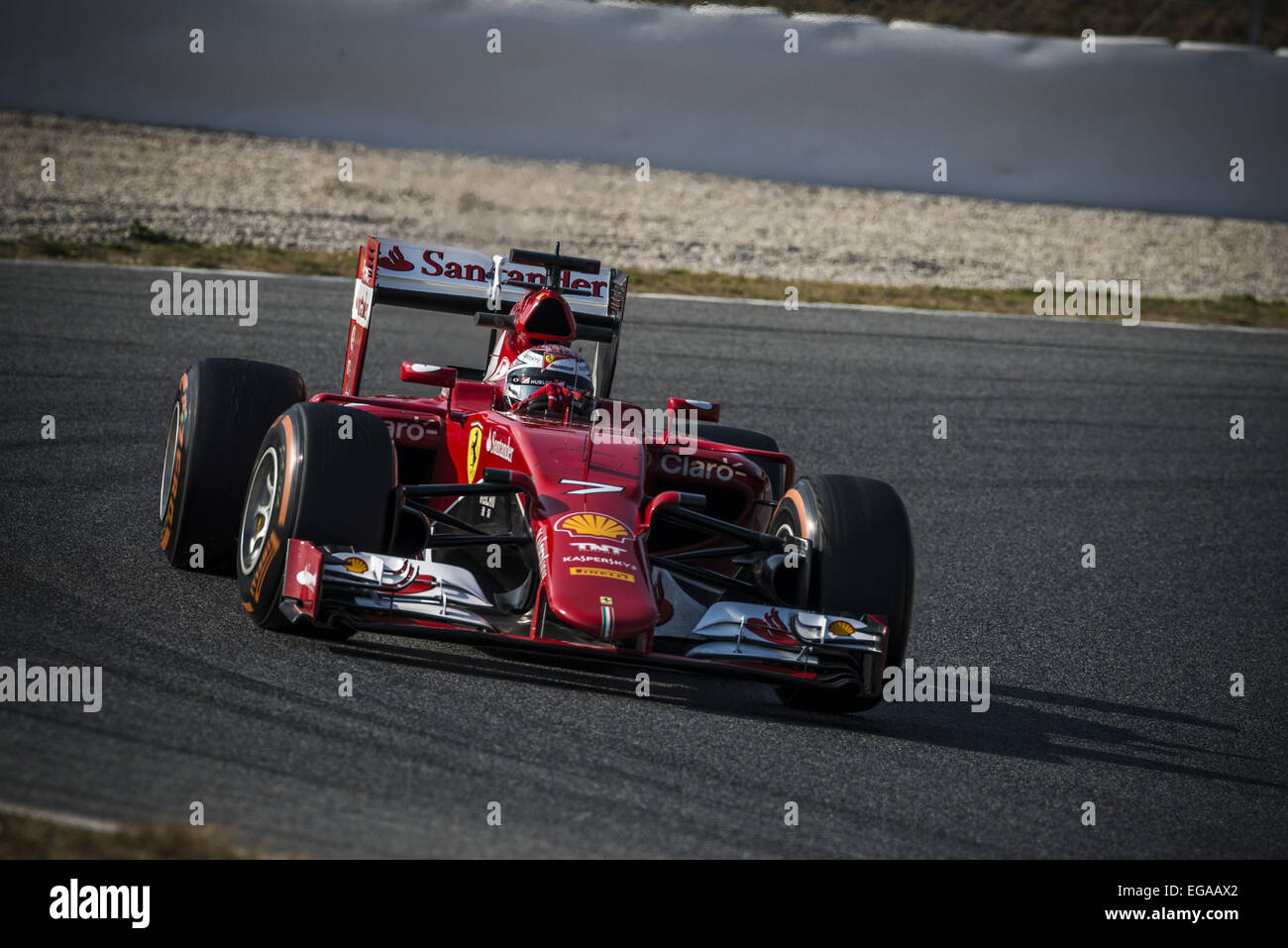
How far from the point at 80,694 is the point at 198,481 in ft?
5.89

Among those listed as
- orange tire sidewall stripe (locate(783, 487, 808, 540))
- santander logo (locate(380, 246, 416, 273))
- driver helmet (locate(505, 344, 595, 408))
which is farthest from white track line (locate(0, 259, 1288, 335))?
orange tire sidewall stripe (locate(783, 487, 808, 540))

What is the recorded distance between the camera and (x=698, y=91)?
64.4 ft

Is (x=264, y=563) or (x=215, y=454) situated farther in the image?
(x=215, y=454)

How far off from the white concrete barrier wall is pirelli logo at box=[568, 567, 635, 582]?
13.5m

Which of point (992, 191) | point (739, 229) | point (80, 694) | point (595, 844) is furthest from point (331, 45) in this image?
point (595, 844)

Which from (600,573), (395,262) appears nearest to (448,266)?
(395,262)

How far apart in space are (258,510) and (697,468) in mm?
2138

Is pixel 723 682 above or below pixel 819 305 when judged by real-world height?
below

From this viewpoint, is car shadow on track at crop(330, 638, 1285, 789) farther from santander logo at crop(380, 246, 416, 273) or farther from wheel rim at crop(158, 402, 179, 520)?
santander logo at crop(380, 246, 416, 273)

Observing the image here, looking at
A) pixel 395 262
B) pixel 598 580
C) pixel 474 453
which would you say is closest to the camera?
pixel 598 580

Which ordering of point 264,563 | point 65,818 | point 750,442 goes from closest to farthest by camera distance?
point 65,818 → point 264,563 → point 750,442

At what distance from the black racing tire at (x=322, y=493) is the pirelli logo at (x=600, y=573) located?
81cm

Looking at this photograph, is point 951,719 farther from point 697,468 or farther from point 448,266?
point 448,266

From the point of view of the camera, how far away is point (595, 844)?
471 centimetres
